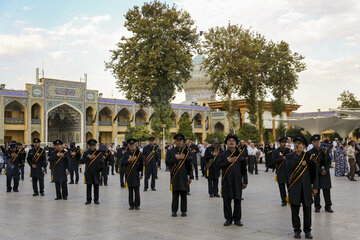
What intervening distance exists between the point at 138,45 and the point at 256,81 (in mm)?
9207

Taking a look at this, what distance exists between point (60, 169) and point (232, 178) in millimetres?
5207

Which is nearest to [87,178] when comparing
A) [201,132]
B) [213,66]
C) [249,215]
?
[249,215]

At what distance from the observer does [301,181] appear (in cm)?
573

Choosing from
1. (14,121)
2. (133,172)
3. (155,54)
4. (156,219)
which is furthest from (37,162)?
(14,121)

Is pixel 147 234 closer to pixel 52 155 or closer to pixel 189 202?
pixel 189 202

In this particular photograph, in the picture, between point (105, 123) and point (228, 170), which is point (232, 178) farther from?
point (105, 123)

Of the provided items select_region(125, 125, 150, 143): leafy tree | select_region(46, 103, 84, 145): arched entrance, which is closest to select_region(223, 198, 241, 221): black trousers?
select_region(125, 125, 150, 143): leafy tree

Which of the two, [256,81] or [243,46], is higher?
[243,46]

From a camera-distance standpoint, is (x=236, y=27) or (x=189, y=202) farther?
(x=236, y=27)

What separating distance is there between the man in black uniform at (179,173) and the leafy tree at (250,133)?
2459 cm

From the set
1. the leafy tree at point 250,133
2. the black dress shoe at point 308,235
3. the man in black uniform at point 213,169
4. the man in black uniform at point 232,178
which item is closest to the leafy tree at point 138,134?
the leafy tree at point 250,133

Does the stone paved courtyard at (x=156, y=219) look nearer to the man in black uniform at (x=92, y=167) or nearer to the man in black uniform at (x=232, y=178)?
the man in black uniform at (x=232, y=178)

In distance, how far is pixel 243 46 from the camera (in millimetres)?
27750

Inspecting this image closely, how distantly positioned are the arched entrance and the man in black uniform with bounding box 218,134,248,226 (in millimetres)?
36824
